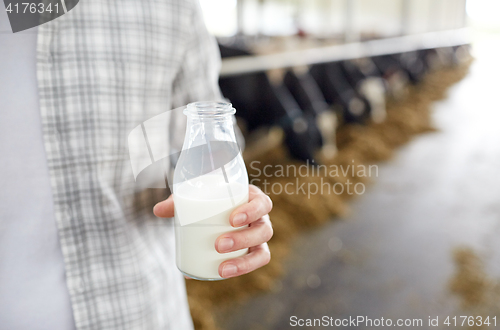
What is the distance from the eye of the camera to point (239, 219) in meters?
0.36

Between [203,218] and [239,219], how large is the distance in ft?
0.11

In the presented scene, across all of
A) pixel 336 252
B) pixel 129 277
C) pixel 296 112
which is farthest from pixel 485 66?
pixel 129 277

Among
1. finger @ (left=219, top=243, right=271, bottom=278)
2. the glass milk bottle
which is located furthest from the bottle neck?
finger @ (left=219, top=243, right=271, bottom=278)

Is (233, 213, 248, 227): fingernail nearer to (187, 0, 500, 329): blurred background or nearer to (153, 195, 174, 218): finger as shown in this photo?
(153, 195, 174, 218): finger

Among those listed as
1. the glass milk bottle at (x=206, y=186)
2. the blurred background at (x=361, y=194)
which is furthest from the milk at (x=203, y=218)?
the blurred background at (x=361, y=194)

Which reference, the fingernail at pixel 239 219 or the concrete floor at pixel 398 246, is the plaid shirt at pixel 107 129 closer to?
the fingernail at pixel 239 219

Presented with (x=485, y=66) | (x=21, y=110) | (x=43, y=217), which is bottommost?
(x=485, y=66)

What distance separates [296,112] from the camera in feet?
7.91

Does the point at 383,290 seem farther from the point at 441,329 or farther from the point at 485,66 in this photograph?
the point at 485,66

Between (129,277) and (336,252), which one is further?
(336,252)

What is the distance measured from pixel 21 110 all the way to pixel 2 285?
188 mm

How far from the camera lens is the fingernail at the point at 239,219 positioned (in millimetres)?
355

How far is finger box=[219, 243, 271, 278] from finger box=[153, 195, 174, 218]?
70mm

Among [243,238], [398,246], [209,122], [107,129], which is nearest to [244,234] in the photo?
[243,238]
